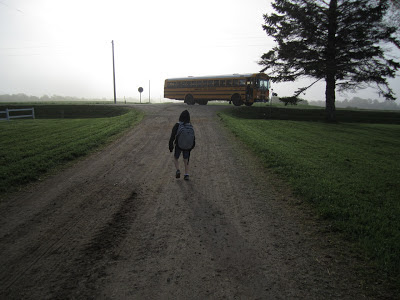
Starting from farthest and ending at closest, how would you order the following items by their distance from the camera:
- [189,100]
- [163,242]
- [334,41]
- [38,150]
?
[189,100], [334,41], [38,150], [163,242]

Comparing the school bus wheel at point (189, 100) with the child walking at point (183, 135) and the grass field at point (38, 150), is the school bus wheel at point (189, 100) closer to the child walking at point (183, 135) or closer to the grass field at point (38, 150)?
the grass field at point (38, 150)

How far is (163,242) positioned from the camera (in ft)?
12.7

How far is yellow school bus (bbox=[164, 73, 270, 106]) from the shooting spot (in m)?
25.7

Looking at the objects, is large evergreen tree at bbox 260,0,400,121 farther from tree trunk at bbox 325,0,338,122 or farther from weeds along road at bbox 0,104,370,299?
weeds along road at bbox 0,104,370,299

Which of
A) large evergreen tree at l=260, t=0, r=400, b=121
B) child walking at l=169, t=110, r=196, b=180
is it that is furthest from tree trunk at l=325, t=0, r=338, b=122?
child walking at l=169, t=110, r=196, b=180

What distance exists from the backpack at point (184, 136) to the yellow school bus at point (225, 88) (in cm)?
2019

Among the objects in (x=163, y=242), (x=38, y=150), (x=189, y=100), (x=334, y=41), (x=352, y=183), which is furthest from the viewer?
(x=189, y=100)

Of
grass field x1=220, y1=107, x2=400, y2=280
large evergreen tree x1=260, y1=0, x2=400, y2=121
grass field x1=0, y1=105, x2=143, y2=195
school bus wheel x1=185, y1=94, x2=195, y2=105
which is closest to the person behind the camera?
grass field x1=220, y1=107, x2=400, y2=280

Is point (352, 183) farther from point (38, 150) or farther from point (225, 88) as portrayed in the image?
point (225, 88)

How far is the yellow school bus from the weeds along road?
791 inches

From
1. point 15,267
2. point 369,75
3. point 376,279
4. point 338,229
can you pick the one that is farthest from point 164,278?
point 369,75

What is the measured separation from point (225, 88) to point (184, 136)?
834 inches

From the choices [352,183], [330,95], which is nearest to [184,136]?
[352,183]

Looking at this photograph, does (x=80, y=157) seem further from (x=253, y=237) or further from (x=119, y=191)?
(x=253, y=237)
